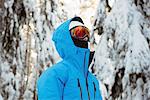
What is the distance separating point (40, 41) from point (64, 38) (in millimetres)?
4814

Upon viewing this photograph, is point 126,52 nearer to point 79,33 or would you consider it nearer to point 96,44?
point 96,44

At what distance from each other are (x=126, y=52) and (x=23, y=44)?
105 inches

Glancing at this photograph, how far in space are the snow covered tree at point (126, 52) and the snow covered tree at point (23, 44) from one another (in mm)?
2090

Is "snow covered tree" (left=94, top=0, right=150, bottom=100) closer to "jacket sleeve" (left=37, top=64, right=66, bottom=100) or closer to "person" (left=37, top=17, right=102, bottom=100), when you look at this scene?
"person" (left=37, top=17, right=102, bottom=100)

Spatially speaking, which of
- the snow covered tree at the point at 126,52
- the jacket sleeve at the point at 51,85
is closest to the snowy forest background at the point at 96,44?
the snow covered tree at the point at 126,52

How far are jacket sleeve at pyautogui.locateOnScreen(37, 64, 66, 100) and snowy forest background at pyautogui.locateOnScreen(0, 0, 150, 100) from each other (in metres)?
2.01

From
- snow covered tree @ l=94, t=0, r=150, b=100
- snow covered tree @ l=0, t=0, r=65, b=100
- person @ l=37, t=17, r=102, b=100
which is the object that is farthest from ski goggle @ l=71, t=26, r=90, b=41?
snow covered tree @ l=0, t=0, r=65, b=100

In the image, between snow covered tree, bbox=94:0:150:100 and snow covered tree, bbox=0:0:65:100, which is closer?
snow covered tree, bbox=94:0:150:100

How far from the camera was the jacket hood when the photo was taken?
2.84 metres

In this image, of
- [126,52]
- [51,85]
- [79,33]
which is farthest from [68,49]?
[126,52]

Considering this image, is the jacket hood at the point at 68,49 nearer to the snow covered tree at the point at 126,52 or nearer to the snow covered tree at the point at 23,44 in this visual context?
the snow covered tree at the point at 126,52

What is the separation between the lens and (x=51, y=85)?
267 cm

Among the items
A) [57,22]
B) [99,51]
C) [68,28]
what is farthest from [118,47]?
[57,22]

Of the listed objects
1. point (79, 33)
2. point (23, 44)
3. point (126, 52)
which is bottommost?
point (126, 52)
